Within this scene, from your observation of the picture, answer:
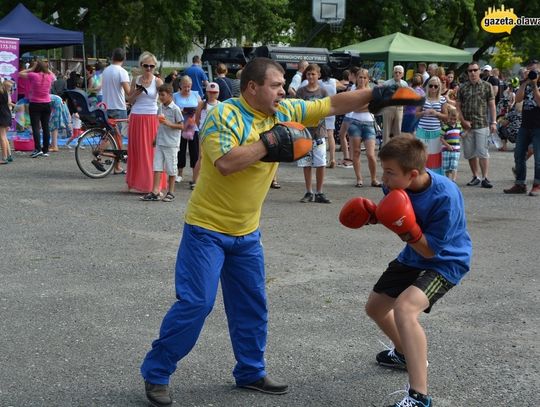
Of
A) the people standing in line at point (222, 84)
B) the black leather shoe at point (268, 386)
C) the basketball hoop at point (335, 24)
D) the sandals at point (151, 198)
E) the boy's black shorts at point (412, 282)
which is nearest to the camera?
the boy's black shorts at point (412, 282)

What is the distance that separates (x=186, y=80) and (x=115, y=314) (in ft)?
20.9

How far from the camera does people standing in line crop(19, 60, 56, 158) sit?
14.8m

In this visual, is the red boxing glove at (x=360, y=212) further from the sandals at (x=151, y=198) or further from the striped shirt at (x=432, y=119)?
the striped shirt at (x=432, y=119)

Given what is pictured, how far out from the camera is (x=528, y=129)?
11.7m

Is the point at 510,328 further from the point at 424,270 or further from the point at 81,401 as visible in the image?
the point at 81,401

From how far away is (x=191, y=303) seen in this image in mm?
4133

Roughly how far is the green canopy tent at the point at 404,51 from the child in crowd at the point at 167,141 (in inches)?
580

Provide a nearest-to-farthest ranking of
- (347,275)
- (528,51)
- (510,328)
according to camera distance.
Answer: (510,328), (347,275), (528,51)

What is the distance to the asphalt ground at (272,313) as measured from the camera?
14.9ft

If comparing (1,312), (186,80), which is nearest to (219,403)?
(1,312)

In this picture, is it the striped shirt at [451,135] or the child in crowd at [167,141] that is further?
the striped shirt at [451,135]

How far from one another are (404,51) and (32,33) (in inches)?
417

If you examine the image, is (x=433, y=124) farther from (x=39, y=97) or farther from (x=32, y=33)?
(x=32, y=33)

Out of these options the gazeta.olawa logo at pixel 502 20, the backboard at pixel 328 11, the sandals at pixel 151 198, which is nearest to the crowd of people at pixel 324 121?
the sandals at pixel 151 198
